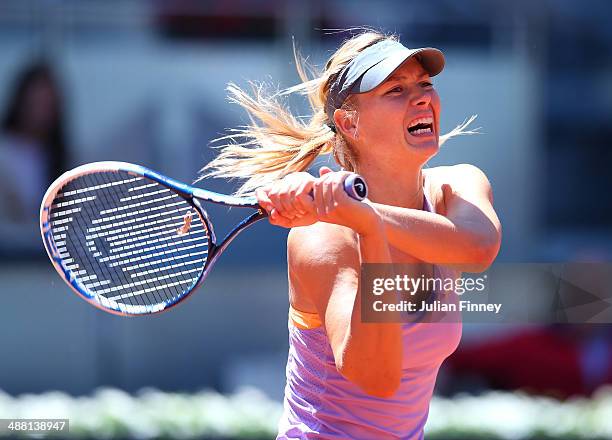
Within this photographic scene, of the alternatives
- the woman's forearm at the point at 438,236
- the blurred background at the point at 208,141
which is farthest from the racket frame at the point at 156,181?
the blurred background at the point at 208,141

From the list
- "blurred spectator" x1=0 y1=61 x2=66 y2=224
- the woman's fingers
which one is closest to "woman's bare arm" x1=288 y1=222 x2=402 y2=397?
the woman's fingers

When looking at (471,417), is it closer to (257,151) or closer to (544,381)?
(544,381)

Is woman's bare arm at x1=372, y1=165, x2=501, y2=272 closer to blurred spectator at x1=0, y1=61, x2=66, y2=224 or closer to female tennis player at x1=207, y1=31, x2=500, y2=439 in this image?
female tennis player at x1=207, y1=31, x2=500, y2=439

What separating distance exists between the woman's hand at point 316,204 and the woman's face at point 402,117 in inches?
7.7

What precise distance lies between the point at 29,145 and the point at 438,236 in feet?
12.9

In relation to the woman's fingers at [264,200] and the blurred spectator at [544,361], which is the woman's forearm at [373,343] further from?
the blurred spectator at [544,361]

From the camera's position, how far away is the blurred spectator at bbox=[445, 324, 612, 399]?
5.46 m

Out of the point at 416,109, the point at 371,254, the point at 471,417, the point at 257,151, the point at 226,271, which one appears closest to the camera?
the point at 371,254

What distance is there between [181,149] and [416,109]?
3.95 meters

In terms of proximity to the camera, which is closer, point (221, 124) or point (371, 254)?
point (371, 254)

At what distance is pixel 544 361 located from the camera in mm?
5547

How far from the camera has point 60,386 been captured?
18.9ft

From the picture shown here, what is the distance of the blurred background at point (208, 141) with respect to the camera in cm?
564

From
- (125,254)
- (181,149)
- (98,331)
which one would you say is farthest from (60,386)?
(125,254)
